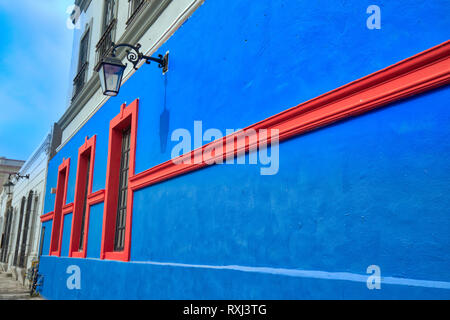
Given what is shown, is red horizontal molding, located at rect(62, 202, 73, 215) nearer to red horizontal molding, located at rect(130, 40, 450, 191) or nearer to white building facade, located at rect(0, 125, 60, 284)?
white building facade, located at rect(0, 125, 60, 284)

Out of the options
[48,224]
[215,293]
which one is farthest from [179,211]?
[48,224]

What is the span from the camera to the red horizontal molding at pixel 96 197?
6.82 meters

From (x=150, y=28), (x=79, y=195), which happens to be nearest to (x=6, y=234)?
(x=79, y=195)

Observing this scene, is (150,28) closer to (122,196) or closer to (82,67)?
(122,196)

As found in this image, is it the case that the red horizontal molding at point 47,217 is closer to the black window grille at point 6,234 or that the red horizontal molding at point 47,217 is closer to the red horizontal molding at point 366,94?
the red horizontal molding at point 366,94

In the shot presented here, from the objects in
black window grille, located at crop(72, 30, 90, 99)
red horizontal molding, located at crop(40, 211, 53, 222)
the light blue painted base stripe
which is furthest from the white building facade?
the light blue painted base stripe

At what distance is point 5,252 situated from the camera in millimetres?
22172

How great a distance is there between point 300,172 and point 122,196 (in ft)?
14.1

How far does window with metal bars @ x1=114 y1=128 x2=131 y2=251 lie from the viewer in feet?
20.9

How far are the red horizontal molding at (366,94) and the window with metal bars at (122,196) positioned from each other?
11.2 feet

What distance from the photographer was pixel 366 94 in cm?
243

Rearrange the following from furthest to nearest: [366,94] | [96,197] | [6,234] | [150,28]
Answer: [6,234], [96,197], [150,28], [366,94]

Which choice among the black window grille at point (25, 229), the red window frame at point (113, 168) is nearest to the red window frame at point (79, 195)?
the red window frame at point (113, 168)
